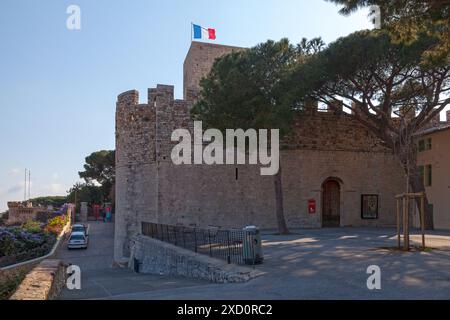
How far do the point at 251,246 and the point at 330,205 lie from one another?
53.4ft

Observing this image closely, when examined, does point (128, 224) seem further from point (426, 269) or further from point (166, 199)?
point (426, 269)

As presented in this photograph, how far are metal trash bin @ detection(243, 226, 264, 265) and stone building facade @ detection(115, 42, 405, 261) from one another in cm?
1283

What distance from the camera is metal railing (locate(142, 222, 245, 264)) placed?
1280 centimetres

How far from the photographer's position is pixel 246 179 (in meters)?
25.4

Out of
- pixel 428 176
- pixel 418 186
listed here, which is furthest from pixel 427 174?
pixel 418 186

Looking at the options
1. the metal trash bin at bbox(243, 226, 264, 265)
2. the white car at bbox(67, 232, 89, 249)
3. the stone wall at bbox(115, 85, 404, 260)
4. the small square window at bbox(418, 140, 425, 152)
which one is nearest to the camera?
the metal trash bin at bbox(243, 226, 264, 265)

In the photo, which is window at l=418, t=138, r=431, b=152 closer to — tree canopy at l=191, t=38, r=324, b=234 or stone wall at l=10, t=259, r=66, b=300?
tree canopy at l=191, t=38, r=324, b=234

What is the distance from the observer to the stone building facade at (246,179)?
24.7 metres

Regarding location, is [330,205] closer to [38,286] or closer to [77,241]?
[77,241]

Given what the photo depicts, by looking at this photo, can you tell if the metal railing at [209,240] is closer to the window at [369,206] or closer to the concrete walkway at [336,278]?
the concrete walkway at [336,278]

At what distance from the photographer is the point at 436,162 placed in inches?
1009

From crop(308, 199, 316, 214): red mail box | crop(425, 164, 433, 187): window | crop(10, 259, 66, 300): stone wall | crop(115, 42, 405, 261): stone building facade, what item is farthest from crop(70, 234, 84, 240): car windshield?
crop(425, 164, 433, 187): window
